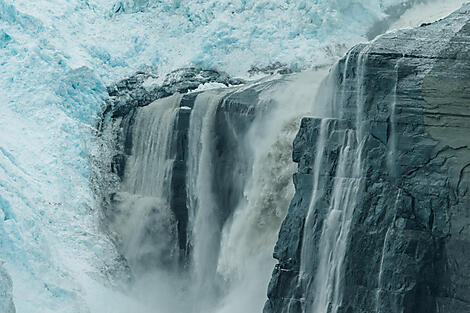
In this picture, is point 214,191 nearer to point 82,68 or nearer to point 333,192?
point 82,68

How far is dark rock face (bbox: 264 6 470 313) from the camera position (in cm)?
1833

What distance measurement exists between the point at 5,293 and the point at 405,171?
8270 mm

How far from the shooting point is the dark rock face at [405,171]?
60.1 ft

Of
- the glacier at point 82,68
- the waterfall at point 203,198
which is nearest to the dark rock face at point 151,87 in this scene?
the glacier at point 82,68

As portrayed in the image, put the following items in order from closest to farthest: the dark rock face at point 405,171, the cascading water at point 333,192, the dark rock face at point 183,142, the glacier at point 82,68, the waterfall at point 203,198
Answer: the dark rock face at point 405,171
the cascading water at point 333,192
the glacier at point 82,68
the dark rock face at point 183,142
the waterfall at point 203,198

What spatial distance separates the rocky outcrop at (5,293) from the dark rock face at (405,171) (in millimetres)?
6021

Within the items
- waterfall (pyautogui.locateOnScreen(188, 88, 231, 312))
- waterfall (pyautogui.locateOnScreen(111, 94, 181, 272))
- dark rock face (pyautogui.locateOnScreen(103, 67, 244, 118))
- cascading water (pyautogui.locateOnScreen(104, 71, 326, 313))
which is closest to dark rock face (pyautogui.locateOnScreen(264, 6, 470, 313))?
cascading water (pyautogui.locateOnScreen(104, 71, 326, 313))

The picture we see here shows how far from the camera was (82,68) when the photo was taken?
94.1 ft

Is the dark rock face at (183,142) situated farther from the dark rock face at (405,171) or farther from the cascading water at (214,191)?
the dark rock face at (405,171)

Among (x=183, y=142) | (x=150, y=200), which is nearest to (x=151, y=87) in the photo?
(x=183, y=142)

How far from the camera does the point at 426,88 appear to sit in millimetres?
18625

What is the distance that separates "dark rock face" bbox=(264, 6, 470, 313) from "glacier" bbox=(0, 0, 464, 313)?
20.7 ft

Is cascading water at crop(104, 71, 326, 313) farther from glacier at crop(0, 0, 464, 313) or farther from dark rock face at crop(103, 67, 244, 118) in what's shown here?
glacier at crop(0, 0, 464, 313)

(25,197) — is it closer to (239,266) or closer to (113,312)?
(113,312)
